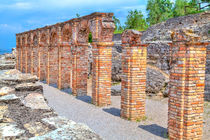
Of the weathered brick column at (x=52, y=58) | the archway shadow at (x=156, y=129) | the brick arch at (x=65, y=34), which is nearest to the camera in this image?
the archway shadow at (x=156, y=129)

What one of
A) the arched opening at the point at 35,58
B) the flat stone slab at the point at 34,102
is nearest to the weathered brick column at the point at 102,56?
the flat stone slab at the point at 34,102

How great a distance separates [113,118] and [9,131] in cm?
620

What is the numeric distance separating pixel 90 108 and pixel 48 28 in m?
8.94

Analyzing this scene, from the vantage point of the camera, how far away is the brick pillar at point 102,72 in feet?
32.1

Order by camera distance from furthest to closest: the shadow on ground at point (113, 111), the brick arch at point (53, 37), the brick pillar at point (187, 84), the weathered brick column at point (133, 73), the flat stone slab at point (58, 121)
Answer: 1. the brick arch at point (53, 37)
2. the shadow on ground at point (113, 111)
3. the weathered brick column at point (133, 73)
4. the brick pillar at point (187, 84)
5. the flat stone slab at point (58, 121)

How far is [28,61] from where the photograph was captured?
2275 cm

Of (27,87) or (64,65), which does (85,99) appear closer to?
(64,65)

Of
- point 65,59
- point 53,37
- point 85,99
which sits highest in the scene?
point 53,37

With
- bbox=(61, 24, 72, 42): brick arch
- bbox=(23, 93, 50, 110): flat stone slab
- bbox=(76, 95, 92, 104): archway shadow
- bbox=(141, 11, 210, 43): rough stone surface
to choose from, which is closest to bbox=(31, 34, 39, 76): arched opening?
bbox=(61, 24, 72, 42): brick arch

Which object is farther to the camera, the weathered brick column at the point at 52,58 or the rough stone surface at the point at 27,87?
the weathered brick column at the point at 52,58

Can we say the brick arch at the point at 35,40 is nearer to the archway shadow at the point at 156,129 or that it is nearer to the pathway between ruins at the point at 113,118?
the pathway between ruins at the point at 113,118

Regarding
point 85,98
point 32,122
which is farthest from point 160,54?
point 32,122

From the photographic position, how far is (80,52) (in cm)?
1237

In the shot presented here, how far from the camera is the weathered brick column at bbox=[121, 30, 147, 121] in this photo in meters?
7.80
